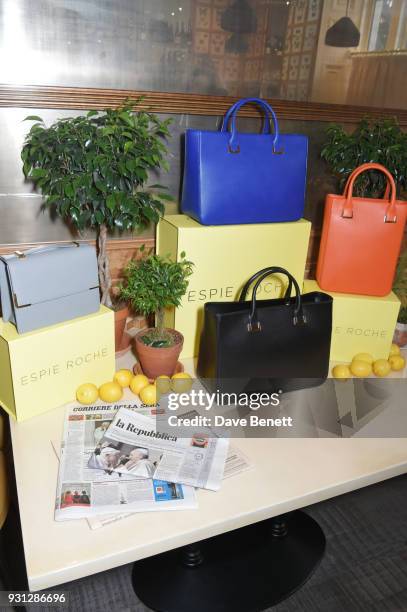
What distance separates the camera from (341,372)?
155cm

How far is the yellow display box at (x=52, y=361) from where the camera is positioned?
123cm

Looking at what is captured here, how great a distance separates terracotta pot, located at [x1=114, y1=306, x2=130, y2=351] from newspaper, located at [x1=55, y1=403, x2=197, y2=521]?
46 centimetres

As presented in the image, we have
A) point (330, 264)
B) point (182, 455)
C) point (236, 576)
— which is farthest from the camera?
point (330, 264)

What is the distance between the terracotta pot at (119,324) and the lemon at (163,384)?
0.24m

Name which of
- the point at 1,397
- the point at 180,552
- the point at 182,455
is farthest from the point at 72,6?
the point at 180,552

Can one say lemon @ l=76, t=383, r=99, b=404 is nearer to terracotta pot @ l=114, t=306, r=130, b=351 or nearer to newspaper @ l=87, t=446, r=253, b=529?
terracotta pot @ l=114, t=306, r=130, b=351

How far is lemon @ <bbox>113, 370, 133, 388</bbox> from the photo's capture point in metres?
1.44

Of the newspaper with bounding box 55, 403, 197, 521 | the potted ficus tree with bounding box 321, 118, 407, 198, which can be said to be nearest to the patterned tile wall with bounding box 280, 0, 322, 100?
the potted ficus tree with bounding box 321, 118, 407, 198

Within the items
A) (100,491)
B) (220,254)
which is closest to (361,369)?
(220,254)

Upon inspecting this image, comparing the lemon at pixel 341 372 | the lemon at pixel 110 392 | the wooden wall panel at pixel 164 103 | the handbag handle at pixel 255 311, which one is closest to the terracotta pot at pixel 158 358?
the lemon at pixel 110 392

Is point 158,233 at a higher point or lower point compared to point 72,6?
lower

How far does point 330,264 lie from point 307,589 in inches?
40.4

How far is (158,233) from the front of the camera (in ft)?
5.56

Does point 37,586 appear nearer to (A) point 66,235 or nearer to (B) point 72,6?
(A) point 66,235
